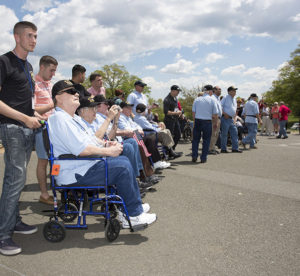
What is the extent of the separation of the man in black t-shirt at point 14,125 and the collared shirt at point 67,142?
0.21 m

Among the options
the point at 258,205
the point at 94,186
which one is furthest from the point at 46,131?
the point at 258,205

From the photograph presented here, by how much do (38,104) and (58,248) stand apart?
2.31 meters

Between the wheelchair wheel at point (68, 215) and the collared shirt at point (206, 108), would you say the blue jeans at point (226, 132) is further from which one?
the wheelchair wheel at point (68, 215)

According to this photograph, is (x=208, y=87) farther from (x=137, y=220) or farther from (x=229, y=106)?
(x=137, y=220)

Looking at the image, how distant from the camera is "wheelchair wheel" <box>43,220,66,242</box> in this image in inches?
129

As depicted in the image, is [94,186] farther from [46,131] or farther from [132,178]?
[46,131]

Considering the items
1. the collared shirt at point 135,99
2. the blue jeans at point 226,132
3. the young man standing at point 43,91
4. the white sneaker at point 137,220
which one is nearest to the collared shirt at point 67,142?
the white sneaker at point 137,220

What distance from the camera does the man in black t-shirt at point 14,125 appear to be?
3.07m

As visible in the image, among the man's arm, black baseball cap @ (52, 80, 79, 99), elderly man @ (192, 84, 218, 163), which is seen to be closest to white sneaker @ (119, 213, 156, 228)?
the man's arm

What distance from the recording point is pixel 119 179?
3.32 metres

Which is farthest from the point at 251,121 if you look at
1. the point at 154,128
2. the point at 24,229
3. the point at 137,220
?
the point at 24,229

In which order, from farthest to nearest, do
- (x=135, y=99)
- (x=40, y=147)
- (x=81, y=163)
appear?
(x=135, y=99) → (x=40, y=147) → (x=81, y=163)

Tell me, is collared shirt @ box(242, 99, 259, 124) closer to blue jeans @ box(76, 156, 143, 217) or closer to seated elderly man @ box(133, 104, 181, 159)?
seated elderly man @ box(133, 104, 181, 159)

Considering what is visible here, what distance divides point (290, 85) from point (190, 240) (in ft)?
177
